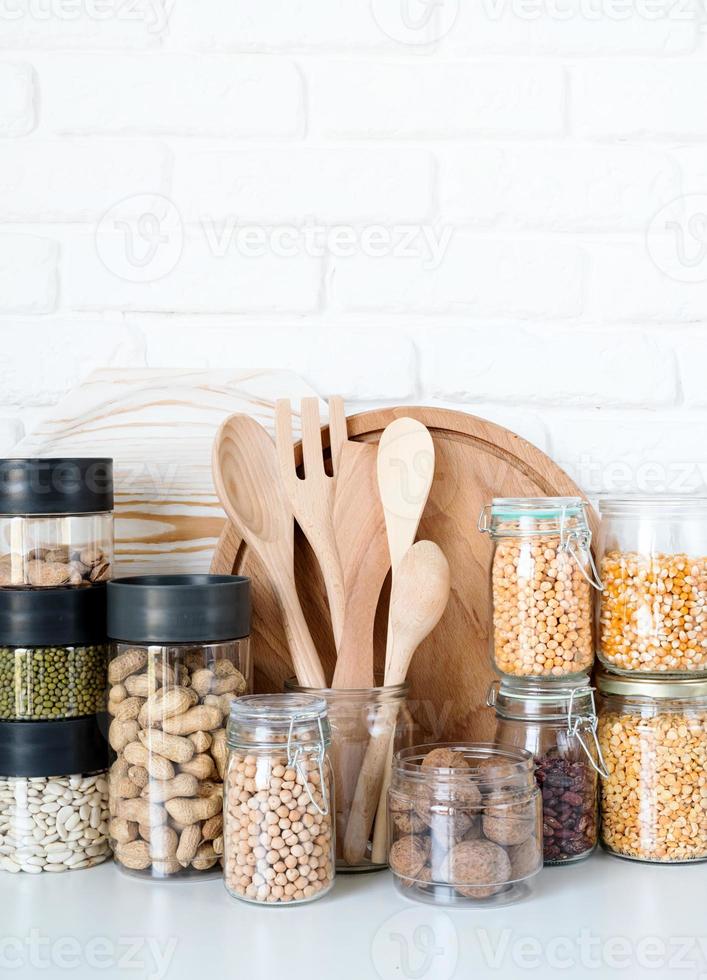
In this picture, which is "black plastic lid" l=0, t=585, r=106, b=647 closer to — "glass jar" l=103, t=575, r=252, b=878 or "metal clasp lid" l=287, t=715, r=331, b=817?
"glass jar" l=103, t=575, r=252, b=878

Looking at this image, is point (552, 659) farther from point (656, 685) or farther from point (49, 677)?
point (49, 677)

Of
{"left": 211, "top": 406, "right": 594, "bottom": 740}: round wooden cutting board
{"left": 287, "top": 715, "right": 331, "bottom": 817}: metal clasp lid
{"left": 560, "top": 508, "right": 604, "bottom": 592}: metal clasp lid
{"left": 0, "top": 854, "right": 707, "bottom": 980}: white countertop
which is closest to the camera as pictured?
{"left": 0, "top": 854, "right": 707, "bottom": 980}: white countertop

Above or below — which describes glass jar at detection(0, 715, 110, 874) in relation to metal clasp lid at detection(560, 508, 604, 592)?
below

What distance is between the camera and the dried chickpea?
92 cm

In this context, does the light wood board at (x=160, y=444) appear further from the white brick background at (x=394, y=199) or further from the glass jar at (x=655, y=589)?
the glass jar at (x=655, y=589)

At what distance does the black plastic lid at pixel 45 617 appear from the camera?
91cm

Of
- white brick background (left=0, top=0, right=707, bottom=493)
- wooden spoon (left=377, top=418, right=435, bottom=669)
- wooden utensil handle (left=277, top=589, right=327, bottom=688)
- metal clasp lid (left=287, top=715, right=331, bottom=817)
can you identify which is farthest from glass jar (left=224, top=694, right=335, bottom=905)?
white brick background (left=0, top=0, right=707, bottom=493)

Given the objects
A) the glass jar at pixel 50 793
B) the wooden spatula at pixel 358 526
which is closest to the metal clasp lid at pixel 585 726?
the wooden spatula at pixel 358 526

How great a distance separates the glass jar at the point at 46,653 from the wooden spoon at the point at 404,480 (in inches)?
11.8

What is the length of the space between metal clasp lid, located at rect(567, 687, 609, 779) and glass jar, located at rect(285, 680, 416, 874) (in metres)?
0.16

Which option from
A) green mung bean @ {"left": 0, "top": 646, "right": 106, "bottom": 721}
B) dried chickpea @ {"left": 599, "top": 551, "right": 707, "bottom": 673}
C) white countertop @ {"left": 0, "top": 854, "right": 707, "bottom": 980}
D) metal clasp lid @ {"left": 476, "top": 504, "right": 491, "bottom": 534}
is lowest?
white countertop @ {"left": 0, "top": 854, "right": 707, "bottom": 980}

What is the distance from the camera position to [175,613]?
0.88m

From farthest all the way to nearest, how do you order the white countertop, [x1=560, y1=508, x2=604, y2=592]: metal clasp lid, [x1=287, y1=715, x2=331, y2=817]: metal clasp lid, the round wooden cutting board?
the round wooden cutting board → [x1=560, y1=508, x2=604, y2=592]: metal clasp lid → [x1=287, y1=715, x2=331, y2=817]: metal clasp lid → the white countertop

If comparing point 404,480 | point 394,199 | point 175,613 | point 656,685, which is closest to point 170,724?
point 175,613
